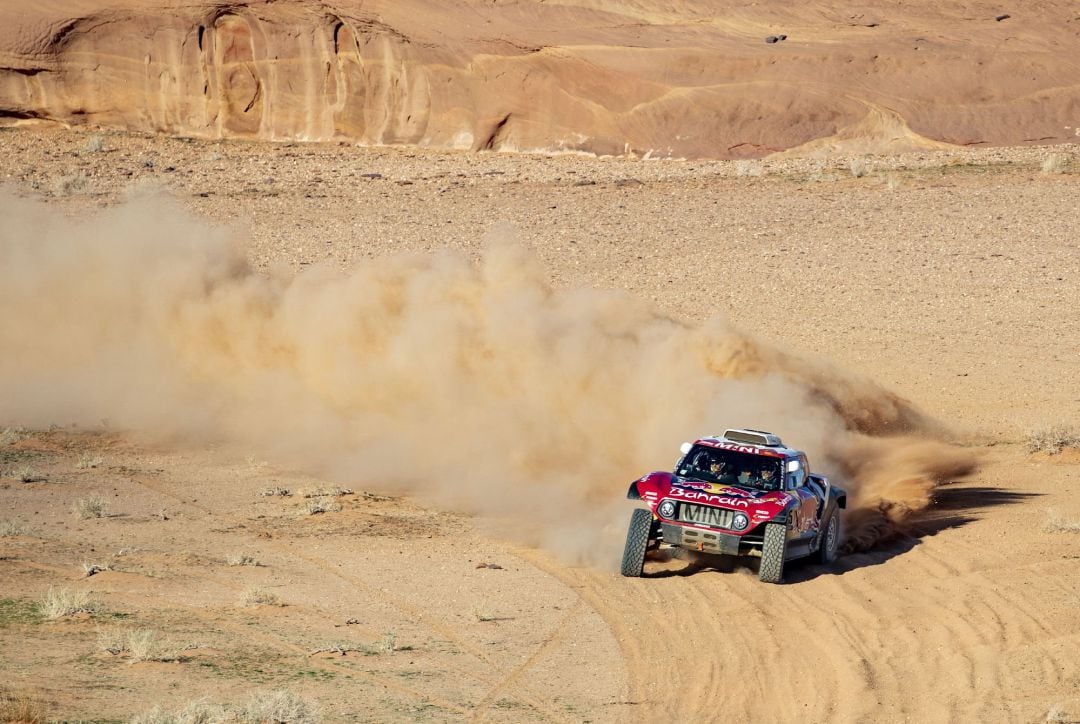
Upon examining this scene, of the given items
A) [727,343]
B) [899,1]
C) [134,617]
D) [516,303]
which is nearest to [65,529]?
[134,617]

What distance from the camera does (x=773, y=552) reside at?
15148 mm

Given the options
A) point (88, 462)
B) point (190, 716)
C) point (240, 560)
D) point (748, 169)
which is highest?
point (190, 716)

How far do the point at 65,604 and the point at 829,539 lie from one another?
8258 millimetres

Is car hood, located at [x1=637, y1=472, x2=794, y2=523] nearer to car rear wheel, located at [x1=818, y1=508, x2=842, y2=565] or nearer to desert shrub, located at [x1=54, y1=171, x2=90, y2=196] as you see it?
car rear wheel, located at [x1=818, y1=508, x2=842, y2=565]

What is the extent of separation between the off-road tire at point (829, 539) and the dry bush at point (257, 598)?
6.11 m

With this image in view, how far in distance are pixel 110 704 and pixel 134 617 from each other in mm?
2353

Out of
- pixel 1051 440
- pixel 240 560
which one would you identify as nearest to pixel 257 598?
pixel 240 560

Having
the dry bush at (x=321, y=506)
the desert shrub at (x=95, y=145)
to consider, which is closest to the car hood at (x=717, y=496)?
the dry bush at (x=321, y=506)

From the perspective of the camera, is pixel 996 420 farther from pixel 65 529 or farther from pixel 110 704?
pixel 110 704

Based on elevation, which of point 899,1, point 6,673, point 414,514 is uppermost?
point 899,1

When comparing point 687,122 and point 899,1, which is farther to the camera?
point 899,1

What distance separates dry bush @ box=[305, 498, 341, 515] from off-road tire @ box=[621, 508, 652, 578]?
14.0 ft

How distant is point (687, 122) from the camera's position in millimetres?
41875

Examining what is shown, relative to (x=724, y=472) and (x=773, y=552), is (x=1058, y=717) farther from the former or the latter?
(x=724, y=472)
